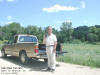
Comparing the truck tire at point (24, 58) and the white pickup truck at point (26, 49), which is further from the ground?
the white pickup truck at point (26, 49)

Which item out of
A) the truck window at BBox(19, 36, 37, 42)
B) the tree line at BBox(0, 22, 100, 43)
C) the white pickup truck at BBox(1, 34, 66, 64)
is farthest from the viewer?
the tree line at BBox(0, 22, 100, 43)

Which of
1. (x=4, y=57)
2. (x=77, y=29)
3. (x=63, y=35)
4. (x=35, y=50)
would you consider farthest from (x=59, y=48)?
(x=77, y=29)

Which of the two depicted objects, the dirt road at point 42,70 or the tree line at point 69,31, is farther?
the tree line at point 69,31

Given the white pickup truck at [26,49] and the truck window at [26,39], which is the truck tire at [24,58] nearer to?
the white pickup truck at [26,49]

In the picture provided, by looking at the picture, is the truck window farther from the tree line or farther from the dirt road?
the tree line

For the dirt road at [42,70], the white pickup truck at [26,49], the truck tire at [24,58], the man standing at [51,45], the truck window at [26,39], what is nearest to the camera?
the dirt road at [42,70]

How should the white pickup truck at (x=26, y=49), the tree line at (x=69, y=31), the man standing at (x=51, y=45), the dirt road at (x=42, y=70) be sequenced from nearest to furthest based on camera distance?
the dirt road at (x=42, y=70), the man standing at (x=51, y=45), the white pickup truck at (x=26, y=49), the tree line at (x=69, y=31)

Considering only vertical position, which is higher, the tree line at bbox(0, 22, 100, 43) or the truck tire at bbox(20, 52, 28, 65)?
the tree line at bbox(0, 22, 100, 43)

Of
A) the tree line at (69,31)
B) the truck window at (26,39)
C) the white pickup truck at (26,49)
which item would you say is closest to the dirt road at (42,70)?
the white pickup truck at (26,49)

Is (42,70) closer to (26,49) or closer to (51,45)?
(51,45)

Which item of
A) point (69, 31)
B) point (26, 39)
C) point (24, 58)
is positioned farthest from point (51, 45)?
point (69, 31)

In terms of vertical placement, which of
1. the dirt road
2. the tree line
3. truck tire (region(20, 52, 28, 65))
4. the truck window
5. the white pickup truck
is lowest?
the dirt road

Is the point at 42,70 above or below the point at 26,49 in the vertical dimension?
below

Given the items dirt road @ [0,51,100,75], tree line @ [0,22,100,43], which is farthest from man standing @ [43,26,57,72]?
tree line @ [0,22,100,43]
